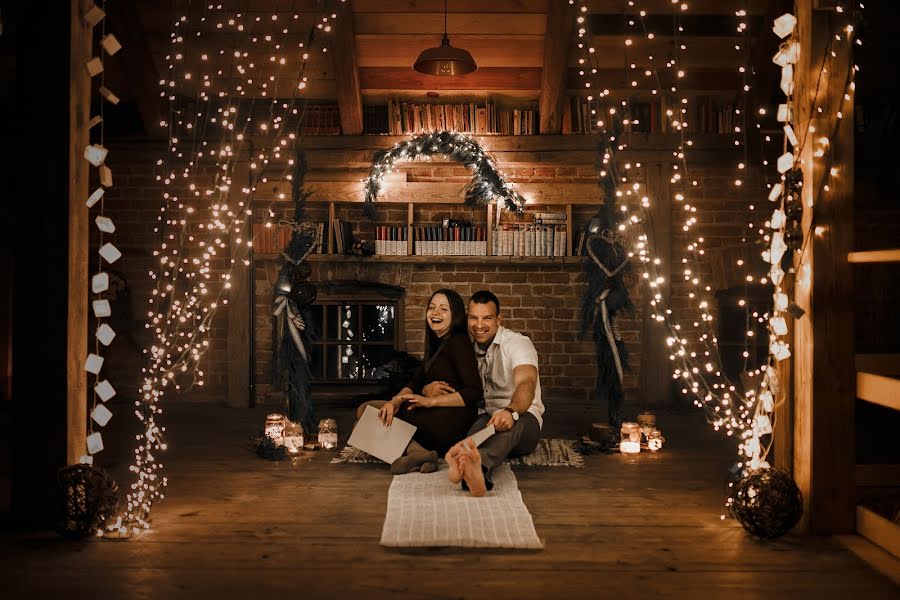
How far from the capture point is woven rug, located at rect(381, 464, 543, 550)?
3.13 metres

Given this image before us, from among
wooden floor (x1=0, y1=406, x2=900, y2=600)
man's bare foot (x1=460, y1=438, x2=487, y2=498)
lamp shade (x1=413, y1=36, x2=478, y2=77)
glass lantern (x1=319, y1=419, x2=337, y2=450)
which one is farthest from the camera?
lamp shade (x1=413, y1=36, x2=478, y2=77)

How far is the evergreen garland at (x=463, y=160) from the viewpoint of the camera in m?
6.55

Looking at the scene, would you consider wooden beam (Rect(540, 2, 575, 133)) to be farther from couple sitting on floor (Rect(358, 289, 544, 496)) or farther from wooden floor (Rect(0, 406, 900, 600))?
wooden floor (Rect(0, 406, 900, 600))

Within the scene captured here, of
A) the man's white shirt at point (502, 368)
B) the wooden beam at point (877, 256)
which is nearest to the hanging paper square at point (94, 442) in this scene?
the man's white shirt at point (502, 368)

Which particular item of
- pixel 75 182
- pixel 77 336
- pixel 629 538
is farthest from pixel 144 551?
pixel 629 538

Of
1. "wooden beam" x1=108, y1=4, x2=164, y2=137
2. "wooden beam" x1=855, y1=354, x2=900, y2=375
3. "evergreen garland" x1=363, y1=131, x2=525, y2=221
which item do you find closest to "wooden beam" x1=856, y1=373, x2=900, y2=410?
"wooden beam" x1=855, y1=354, x2=900, y2=375

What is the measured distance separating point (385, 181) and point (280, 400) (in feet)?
6.71

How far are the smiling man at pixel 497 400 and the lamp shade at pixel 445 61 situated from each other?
5.70ft

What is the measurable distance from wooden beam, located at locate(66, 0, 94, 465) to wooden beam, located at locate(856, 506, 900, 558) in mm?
3144

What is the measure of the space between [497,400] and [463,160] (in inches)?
101

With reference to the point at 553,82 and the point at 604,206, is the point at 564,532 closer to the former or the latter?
the point at 604,206

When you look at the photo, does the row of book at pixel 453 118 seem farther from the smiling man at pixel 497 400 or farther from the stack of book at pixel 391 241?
the smiling man at pixel 497 400

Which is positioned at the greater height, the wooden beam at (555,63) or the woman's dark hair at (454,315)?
the wooden beam at (555,63)

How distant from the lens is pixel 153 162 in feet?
22.4
